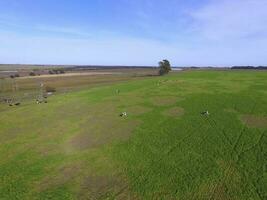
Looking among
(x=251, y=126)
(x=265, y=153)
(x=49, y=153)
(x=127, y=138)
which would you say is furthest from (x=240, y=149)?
(x=49, y=153)

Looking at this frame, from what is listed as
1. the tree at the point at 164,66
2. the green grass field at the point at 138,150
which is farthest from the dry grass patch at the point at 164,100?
the tree at the point at 164,66

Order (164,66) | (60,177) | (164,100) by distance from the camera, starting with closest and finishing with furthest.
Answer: (60,177) → (164,100) → (164,66)

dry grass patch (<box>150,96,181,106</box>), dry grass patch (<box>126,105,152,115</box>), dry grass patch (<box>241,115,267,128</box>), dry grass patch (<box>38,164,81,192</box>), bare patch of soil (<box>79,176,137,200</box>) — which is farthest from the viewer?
dry grass patch (<box>150,96,181,106</box>)

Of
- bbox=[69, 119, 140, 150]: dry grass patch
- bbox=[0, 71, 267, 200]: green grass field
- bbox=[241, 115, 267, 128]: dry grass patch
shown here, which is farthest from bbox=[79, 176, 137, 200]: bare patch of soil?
bbox=[241, 115, 267, 128]: dry grass patch

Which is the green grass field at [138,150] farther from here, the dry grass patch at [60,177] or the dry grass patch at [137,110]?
the dry grass patch at [60,177]

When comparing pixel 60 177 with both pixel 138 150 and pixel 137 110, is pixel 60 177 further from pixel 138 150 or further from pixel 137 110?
pixel 137 110

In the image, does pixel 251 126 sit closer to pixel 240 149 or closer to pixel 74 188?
pixel 240 149

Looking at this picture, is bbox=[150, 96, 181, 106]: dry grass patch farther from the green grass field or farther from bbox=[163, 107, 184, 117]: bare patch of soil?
bbox=[163, 107, 184, 117]: bare patch of soil

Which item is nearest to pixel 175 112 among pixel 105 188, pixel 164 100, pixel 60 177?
pixel 164 100
